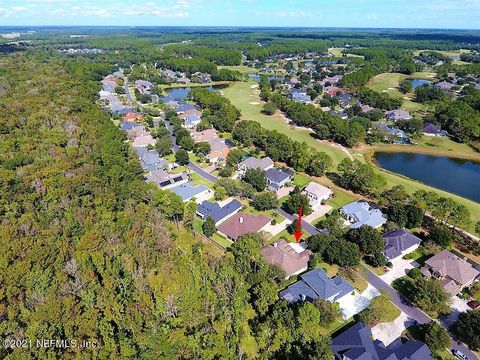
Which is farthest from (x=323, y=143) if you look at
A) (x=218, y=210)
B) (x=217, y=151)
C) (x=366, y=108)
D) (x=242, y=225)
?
(x=242, y=225)

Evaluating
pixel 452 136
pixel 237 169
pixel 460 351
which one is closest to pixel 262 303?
pixel 460 351

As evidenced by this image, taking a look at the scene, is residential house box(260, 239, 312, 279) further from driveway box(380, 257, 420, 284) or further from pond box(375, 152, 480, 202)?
pond box(375, 152, 480, 202)

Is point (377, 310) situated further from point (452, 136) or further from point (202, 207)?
point (452, 136)

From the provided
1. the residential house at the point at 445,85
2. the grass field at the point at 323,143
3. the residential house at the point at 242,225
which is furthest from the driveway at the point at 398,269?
the residential house at the point at 445,85

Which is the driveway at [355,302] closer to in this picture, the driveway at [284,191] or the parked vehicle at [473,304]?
the parked vehicle at [473,304]

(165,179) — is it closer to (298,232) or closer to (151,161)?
(151,161)

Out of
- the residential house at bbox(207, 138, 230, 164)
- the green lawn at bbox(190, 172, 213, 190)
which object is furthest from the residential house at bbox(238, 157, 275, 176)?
the green lawn at bbox(190, 172, 213, 190)

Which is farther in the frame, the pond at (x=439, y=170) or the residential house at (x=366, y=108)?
the residential house at (x=366, y=108)
